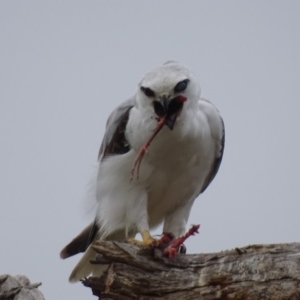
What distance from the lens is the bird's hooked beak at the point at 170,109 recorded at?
7367mm

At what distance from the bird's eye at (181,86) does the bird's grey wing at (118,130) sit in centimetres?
84

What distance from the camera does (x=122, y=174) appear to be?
8.20 metres

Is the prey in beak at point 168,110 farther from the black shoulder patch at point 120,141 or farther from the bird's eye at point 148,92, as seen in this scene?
the black shoulder patch at point 120,141

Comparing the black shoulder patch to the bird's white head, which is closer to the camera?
the bird's white head

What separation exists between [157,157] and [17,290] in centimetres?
191

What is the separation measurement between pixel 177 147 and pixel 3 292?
215 cm

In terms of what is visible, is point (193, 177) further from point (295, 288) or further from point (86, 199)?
point (295, 288)

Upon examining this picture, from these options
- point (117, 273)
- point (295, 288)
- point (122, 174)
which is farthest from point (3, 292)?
point (295, 288)

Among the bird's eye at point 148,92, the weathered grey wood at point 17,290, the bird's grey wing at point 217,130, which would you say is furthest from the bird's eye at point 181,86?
the weathered grey wood at point 17,290

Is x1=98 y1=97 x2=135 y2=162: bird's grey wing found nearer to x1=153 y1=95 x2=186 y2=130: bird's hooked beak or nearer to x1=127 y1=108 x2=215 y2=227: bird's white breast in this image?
x1=127 y1=108 x2=215 y2=227: bird's white breast

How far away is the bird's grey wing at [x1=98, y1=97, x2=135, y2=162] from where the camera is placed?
26.9ft

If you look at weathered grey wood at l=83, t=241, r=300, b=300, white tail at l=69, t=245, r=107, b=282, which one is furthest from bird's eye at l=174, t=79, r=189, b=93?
white tail at l=69, t=245, r=107, b=282

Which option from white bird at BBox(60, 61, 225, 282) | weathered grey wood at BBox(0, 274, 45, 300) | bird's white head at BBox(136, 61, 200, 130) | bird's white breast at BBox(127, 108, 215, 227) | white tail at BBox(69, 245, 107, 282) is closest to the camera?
weathered grey wood at BBox(0, 274, 45, 300)

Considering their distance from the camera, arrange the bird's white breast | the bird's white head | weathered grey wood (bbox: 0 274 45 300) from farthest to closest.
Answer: the bird's white breast
the bird's white head
weathered grey wood (bbox: 0 274 45 300)
